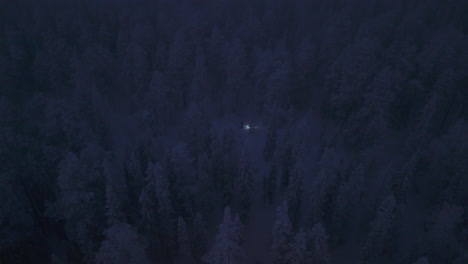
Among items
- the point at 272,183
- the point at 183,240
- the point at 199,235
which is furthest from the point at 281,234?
the point at 272,183

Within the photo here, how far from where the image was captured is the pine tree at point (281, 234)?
19.6 m

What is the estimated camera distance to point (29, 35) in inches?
2083

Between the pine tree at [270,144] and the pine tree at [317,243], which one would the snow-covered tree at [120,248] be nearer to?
the pine tree at [317,243]

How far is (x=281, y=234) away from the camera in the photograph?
20.1 m

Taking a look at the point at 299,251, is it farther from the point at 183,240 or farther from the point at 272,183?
the point at 272,183

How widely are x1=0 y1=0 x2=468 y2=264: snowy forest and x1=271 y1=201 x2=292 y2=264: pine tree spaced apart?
131 millimetres

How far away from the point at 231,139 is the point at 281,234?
1421cm

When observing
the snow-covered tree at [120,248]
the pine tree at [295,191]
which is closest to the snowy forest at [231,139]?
the snow-covered tree at [120,248]

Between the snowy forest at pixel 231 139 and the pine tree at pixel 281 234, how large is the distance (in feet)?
0.43

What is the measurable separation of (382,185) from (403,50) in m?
20.0

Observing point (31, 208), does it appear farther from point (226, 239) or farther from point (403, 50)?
point (403, 50)

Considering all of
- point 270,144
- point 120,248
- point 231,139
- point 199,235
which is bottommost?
point 120,248

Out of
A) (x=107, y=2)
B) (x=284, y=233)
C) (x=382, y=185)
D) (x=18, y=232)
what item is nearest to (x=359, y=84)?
(x=382, y=185)

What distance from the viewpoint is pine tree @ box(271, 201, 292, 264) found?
19562 millimetres
